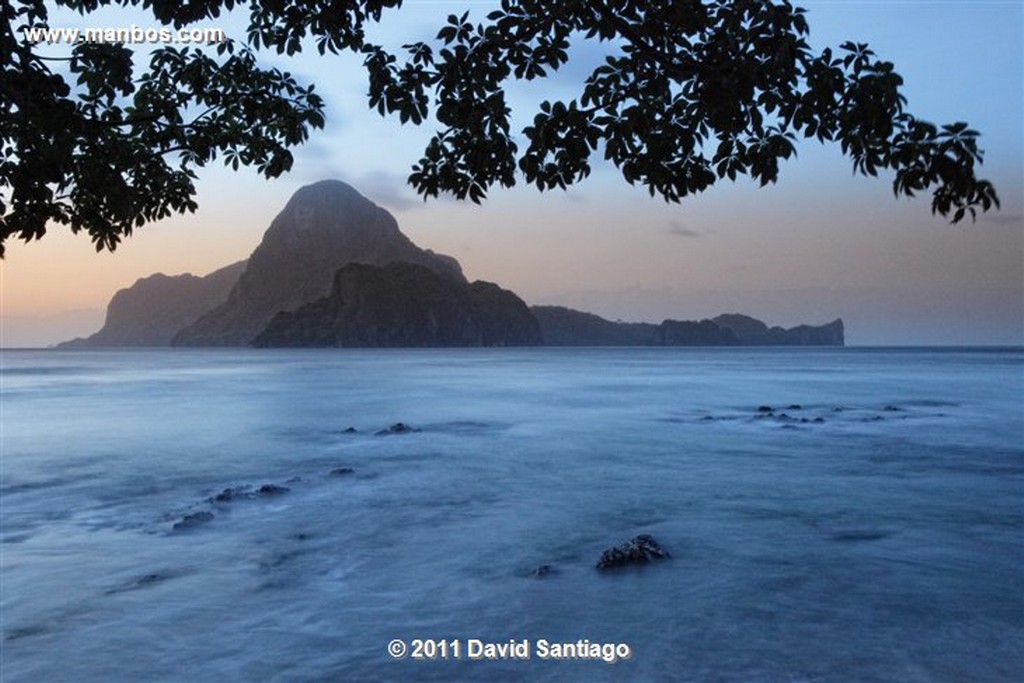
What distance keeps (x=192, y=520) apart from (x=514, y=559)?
653 centimetres

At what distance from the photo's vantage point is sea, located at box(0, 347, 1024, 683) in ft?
25.7

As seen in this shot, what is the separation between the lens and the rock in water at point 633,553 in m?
10.8

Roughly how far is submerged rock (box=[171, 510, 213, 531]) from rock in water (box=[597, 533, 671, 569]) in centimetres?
763

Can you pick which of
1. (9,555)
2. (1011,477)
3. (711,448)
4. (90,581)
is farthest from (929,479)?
(9,555)

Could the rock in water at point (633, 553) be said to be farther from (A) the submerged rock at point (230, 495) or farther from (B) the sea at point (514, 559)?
(A) the submerged rock at point (230, 495)

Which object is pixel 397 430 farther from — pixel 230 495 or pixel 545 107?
pixel 545 107

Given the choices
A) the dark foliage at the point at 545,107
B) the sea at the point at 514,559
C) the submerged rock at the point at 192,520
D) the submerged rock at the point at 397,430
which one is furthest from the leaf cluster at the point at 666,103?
the submerged rock at the point at 397,430

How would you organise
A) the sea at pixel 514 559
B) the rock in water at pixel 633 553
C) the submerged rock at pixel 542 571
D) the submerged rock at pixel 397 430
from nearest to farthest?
1. the sea at pixel 514 559
2. the submerged rock at pixel 542 571
3. the rock in water at pixel 633 553
4. the submerged rock at pixel 397 430

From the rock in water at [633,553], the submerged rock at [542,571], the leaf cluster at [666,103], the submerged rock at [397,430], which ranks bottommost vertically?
the submerged rock at [397,430]

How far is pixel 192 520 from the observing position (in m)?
14.0

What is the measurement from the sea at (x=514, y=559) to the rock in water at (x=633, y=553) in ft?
0.58

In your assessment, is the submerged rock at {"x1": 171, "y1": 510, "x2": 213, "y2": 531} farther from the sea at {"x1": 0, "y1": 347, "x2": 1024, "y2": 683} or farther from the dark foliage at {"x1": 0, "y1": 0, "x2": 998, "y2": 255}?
the dark foliage at {"x1": 0, "y1": 0, "x2": 998, "y2": 255}

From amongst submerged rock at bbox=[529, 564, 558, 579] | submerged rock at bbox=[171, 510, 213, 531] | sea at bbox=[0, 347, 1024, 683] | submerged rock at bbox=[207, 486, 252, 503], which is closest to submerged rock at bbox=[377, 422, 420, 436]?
sea at bbox=[0, 347, 1024, 683]

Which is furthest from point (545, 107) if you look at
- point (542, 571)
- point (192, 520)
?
point (192, 520)
